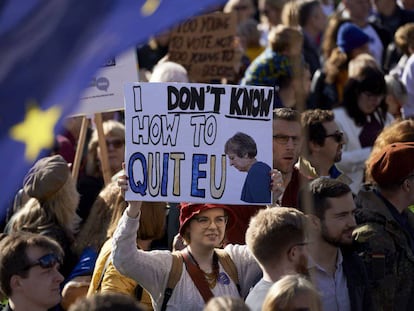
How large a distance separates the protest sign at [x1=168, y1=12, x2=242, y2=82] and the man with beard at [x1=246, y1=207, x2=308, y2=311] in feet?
15.2

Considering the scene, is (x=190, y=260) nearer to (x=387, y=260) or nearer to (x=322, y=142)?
(x=387, y=260)

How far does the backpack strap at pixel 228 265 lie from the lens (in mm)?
5688

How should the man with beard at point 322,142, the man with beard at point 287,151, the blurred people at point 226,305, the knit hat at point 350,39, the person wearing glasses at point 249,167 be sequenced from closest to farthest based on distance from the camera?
the blurred people at point 226,305 < the person wearing glasses at point 249,167 < the man with beard at point 287,151 < the man with beard at point 322,142 < the knit hat at point 350,39

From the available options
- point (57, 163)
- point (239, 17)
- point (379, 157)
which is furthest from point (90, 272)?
point (239, 17)

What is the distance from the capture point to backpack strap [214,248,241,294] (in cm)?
569

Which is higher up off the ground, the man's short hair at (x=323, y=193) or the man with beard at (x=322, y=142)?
the man with beard at (x=322, y=142)

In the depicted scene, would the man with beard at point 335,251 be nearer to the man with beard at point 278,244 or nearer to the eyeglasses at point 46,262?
the man with beard at point 278,244

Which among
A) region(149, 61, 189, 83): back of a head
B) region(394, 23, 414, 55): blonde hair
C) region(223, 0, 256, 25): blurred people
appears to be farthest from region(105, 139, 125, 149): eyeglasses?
region(223, 0, 256, 25): blurred people

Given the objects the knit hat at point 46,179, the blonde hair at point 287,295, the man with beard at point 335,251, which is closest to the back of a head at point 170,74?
the knit hat at point 46,179

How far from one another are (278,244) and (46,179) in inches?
77.6

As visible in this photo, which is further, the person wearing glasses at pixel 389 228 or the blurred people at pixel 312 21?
the blurred people at pixel 312 21

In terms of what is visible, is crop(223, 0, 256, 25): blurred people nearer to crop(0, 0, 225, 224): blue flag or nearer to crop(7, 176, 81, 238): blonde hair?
crop(7, 176, 81, 238): blonde hair

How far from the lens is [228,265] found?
572cm

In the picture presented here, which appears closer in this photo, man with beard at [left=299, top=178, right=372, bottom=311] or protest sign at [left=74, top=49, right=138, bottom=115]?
man with beard at [left=299, top=178, right=372, bottom=311]
